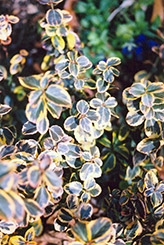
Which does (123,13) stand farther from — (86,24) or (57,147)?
(57,147)

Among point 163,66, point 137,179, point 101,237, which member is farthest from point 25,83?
point 163,66

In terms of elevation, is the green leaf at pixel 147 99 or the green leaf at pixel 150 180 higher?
the green leaf at pixel 147 99

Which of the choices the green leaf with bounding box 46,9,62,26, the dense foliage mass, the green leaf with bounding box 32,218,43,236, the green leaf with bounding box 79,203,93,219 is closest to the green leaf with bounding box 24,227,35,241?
the dense foliage mass

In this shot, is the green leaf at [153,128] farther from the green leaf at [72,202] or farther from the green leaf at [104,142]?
the green leaf at [72,202]

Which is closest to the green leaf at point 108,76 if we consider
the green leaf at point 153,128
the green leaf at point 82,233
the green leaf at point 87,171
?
the green leaf at point 153,128

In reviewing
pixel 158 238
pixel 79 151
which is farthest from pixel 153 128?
pixel 158 238

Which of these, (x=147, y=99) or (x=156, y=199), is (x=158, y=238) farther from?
(x=147, y=99)
